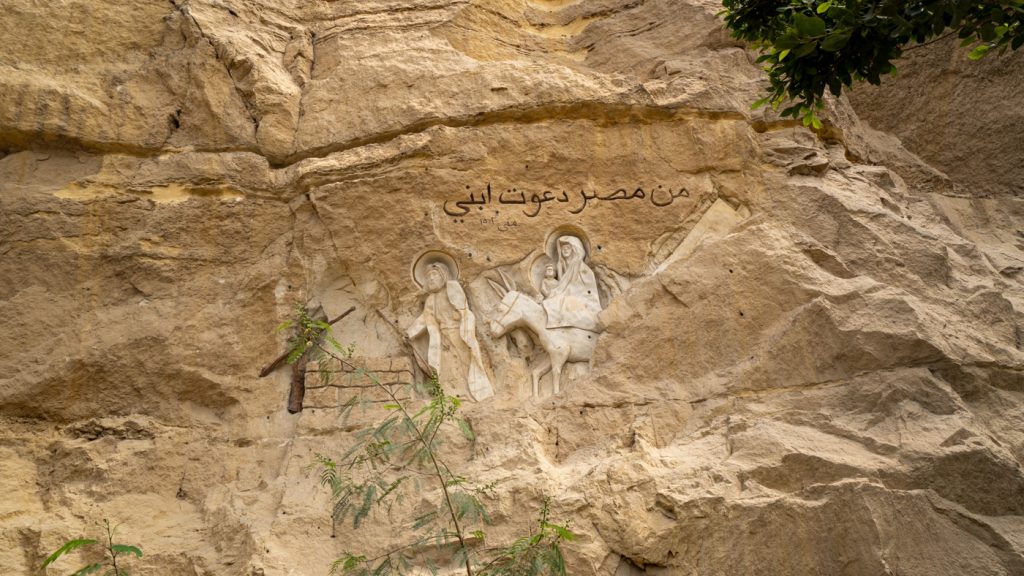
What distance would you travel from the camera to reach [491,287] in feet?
29.9

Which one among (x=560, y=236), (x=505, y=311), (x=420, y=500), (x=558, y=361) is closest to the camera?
(x=420, y=500)

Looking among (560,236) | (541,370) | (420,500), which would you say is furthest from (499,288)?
(420,500)

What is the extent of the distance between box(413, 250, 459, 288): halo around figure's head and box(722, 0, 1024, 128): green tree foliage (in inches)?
130

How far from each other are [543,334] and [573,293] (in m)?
0.45

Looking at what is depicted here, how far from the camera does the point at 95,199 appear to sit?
9.06m

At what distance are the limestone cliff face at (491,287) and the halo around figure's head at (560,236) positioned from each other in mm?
30

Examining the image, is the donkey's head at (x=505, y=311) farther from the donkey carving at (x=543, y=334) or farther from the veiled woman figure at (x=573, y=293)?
the veiled woman figure at (x=573, y=293)

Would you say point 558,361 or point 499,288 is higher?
point 499,288

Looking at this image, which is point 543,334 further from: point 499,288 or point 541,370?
point 499,288

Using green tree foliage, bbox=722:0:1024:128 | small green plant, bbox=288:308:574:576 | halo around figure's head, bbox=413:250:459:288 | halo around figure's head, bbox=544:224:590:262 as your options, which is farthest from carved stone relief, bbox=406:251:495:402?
green tree foliage, bbox=722:0:1024:128

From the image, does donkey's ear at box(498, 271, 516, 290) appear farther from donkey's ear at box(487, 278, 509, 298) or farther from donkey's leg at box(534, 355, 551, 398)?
donkey's leg at box(534, 355, 551, 398)

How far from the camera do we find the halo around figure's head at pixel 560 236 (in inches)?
361

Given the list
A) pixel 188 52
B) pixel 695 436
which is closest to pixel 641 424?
pixel 695 436

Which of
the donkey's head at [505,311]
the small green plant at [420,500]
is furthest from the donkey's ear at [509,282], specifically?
the small green plant at [420,500]
